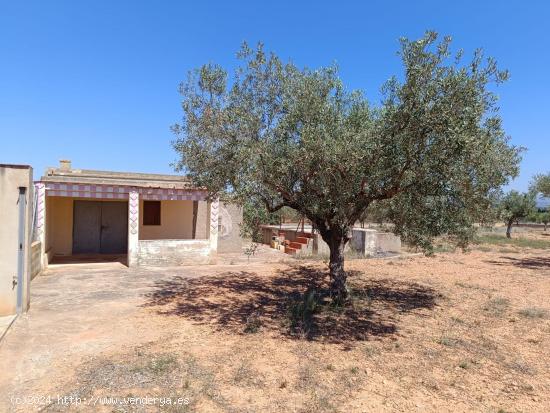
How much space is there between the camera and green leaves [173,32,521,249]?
6215 mm

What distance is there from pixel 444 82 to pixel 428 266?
11.8 metres

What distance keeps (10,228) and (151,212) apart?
10440mm

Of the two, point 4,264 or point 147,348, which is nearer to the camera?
point 147,348

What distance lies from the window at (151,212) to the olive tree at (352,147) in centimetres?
926

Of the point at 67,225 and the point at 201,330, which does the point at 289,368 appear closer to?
the point at 201,330

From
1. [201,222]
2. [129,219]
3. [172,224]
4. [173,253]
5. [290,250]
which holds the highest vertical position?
[129,219]

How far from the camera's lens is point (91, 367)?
5.63 meters

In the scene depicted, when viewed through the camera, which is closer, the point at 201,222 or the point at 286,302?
the point at 286,302

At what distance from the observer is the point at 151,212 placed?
60.1 ft

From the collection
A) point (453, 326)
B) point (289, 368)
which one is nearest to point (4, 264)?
point (289, 368)

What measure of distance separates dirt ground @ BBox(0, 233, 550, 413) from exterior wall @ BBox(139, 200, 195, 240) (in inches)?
229

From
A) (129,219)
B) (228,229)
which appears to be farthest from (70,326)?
(228,229)

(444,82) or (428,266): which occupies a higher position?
(444,82)

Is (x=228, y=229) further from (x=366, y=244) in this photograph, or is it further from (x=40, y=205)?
(x=40, y=205)
